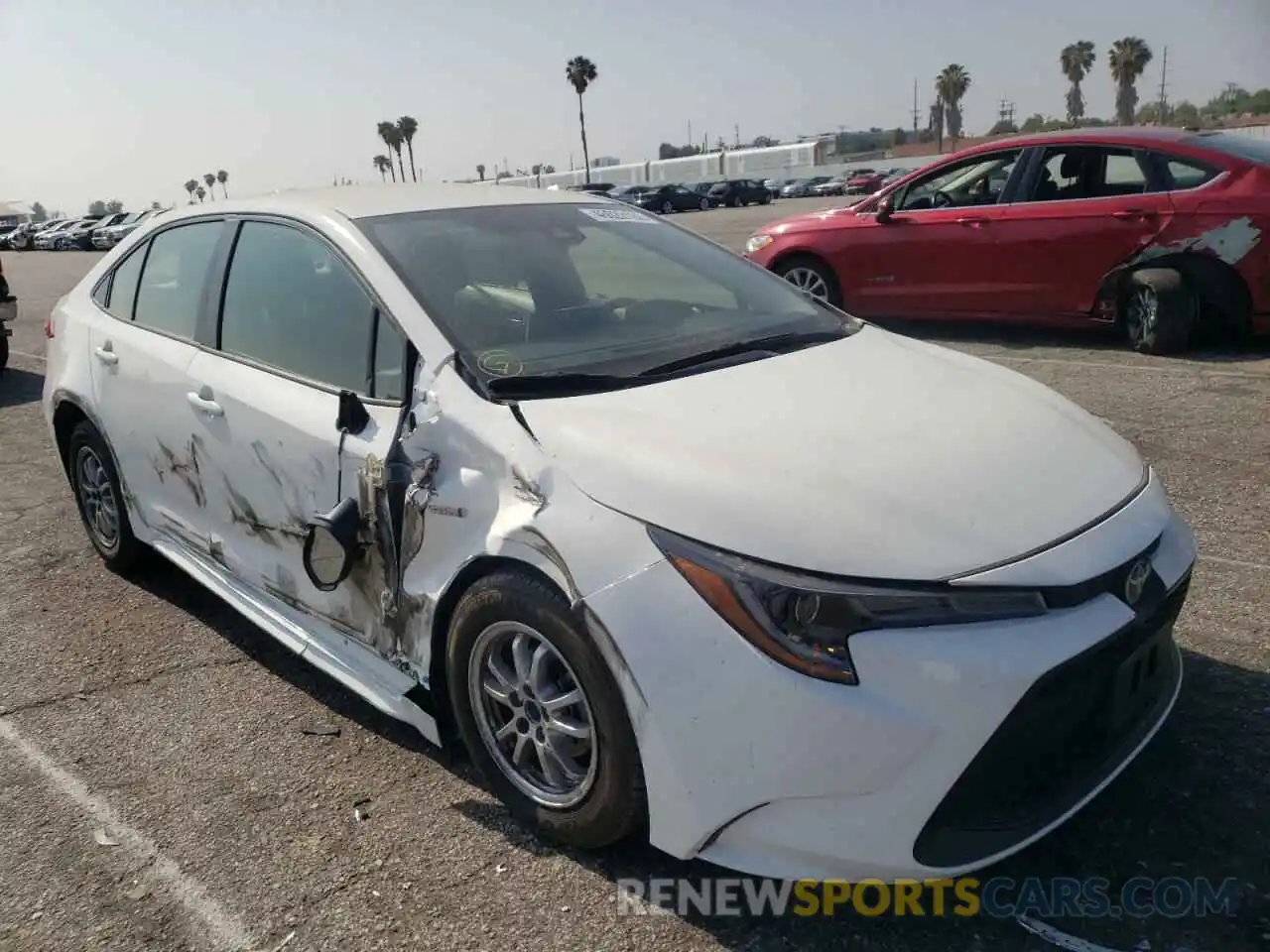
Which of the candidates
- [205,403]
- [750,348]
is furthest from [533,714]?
[205,403]

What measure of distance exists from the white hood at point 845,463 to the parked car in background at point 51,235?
53.3 m

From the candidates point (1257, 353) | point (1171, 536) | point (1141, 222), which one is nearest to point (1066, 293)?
point (1141, 222)

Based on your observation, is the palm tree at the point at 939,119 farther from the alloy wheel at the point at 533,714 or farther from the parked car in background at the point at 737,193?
the alloy wheel at the point at 533,714

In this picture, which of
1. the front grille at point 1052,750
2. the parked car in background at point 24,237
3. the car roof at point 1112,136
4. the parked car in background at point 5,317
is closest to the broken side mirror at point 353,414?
the front grille at point 1052,750

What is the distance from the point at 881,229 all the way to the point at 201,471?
664 cm

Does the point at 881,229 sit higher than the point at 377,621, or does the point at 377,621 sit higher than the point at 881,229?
the point at 881,229

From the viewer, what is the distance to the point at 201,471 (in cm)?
363

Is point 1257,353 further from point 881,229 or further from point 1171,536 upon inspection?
point 1171,536

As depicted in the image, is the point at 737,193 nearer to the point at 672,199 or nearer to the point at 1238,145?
the point at 672,199

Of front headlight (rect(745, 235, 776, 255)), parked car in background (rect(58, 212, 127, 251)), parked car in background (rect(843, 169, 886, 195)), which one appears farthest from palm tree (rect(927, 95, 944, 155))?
front headlight (rect(745, 235, 776, 255))

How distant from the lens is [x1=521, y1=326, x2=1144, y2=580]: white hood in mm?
2178

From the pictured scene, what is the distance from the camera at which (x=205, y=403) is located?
354cm

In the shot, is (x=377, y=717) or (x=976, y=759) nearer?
(x=976, y=759)

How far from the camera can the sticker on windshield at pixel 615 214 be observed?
3862 millimetres
